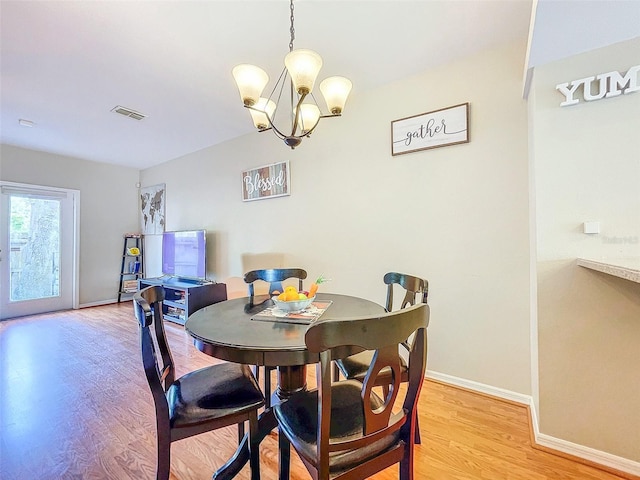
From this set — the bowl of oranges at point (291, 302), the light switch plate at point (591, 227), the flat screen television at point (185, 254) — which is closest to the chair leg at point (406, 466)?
the bowl of oranges at point (291, 302)

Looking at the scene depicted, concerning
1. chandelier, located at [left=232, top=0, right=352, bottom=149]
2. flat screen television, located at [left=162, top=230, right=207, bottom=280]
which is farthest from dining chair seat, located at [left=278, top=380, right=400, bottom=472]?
flat screen television, located at [left=162, top=230, right=207, bottom=280]

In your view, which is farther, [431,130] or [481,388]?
[431,130]

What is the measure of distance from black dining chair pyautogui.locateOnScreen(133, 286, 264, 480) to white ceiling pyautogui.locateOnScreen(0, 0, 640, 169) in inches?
70.3

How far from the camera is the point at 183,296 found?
4242 millimetres

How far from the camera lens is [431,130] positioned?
7.88ft

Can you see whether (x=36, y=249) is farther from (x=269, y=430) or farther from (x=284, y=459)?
(x=284, y=459)

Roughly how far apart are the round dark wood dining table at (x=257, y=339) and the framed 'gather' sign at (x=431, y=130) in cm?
146

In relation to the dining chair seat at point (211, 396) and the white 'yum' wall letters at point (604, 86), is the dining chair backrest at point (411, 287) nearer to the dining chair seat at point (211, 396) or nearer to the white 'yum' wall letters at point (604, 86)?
the dining chair seat at point (211, 396)

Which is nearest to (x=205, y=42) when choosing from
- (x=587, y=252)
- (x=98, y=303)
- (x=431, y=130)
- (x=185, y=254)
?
(x=431, y=130)

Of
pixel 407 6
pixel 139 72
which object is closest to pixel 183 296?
pixel 139 72

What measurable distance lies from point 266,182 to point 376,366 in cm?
307

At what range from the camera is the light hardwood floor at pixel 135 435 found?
1.47 metres

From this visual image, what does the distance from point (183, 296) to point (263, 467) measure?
3246 mm

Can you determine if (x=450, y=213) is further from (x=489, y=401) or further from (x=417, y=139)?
(x=489, y=401)
